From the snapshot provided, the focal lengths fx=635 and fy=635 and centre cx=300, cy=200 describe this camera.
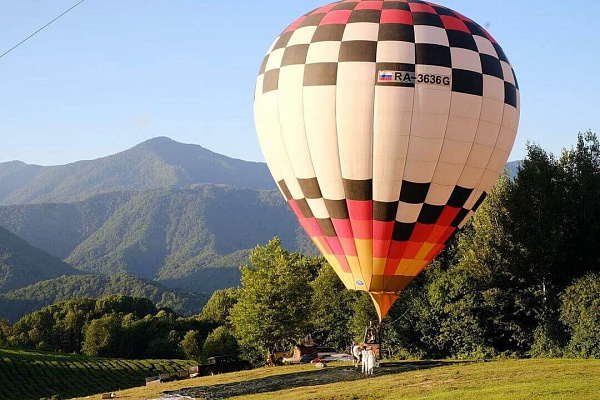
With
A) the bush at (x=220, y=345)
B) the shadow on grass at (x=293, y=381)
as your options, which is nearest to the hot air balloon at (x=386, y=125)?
the shadow on grass at (x=293, y=381)

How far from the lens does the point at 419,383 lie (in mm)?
24703

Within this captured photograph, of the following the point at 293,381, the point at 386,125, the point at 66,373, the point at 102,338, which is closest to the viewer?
the point at 386,125

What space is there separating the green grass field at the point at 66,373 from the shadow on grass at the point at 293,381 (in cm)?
5211

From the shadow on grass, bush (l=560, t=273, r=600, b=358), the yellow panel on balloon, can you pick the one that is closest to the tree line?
bush (l=560, t=273, r=600, b=358)

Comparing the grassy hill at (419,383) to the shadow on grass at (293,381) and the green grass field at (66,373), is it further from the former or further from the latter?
the green grass field at (66,373)

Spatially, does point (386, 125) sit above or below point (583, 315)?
above

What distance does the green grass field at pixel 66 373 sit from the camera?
3099 inches

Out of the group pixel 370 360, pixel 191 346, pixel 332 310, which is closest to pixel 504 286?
pixel 370 360

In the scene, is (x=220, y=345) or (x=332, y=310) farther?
(x=220, y=345)

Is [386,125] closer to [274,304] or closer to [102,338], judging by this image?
[274,304]

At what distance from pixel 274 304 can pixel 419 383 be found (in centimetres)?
2067

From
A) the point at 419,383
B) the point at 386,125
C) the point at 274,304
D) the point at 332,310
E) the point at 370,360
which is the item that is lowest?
the point at 419,383

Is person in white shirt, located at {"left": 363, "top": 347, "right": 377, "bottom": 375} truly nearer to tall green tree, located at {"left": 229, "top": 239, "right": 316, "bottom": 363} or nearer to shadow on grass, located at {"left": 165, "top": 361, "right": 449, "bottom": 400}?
shadow on grass, located at {"left": 165, "top": 361, "right": 449, "bottom": 400}

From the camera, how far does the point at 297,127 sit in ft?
78.6
